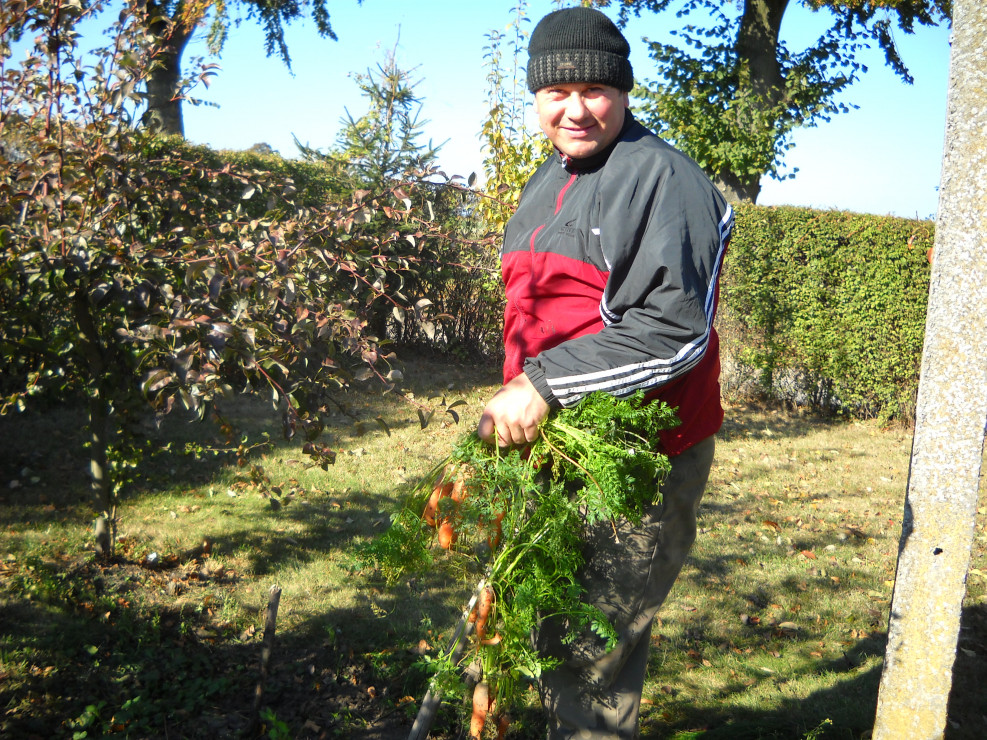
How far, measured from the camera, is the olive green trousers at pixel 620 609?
73.5 inches

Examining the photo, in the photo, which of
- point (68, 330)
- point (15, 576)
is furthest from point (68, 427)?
point (68, 330)

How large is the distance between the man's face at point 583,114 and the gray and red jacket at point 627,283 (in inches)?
1.7

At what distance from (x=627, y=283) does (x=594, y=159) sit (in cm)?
43

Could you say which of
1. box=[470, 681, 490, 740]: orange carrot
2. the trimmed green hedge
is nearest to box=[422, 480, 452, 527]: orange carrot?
box=[470, 681, 490, 740]: orange carrot

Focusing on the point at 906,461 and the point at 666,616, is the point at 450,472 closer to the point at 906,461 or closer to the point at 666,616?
the point at 666,616

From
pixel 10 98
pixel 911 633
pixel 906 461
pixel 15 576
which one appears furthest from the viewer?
pixel 906 461

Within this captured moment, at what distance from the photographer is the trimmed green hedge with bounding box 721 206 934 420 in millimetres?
8234

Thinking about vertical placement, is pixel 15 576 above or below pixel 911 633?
below

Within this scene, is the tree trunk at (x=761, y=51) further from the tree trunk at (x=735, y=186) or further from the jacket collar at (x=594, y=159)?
the jacket collar at (x=594, y=159)

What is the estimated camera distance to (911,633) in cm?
228

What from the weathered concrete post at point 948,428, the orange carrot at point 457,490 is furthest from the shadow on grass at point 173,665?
the weathered concrete post at point 948,428

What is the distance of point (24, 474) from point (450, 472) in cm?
468

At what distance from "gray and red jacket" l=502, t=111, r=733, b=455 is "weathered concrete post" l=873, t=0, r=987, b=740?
72 centimetres

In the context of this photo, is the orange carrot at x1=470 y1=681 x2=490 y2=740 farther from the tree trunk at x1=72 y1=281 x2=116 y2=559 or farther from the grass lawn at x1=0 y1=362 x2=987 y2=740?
the tree trunk at x1=72 y1=281 x2=116 y2=559
